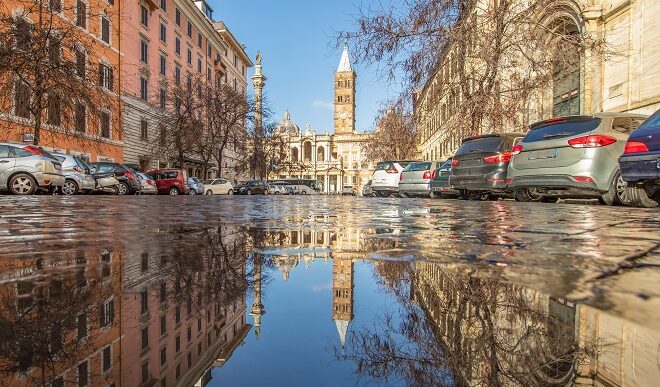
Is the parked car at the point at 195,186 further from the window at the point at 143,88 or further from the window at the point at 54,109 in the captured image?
the window at the point at 54,109

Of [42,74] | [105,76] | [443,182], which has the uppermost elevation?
[105,76]

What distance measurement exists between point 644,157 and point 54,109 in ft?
62.8

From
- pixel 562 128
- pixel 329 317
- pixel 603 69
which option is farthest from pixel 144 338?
pixel 603 69

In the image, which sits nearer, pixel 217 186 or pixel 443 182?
pixel 443 182

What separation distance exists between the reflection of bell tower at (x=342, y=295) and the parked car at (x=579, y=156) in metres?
7.58

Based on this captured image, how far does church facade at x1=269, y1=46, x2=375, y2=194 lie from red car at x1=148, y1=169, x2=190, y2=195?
7871cm

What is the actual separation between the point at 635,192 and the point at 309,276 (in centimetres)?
814

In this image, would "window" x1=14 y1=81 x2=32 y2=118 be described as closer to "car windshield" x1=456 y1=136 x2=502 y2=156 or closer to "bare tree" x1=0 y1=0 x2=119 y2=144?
"bare tree" x1=0 y1=0 x2=119 y2=144

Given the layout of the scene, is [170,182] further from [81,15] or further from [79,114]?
[81,15]

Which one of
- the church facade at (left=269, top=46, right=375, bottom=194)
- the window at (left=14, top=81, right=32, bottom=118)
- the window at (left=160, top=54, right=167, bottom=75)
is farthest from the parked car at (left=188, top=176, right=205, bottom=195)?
the church facade at (left=269, top=46, right=375, bottom=194)

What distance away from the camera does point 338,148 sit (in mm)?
116812

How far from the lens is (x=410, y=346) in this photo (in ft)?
3.97

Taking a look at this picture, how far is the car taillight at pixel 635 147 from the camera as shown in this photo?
6.73 m

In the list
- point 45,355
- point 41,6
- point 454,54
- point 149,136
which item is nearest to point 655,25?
point 454,54
